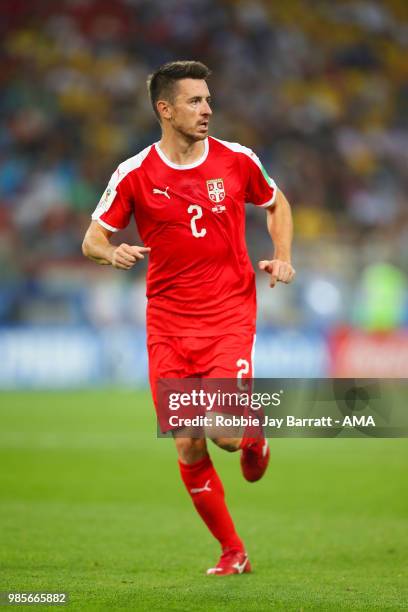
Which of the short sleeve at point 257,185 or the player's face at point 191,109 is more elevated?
the player's face at point 191,109

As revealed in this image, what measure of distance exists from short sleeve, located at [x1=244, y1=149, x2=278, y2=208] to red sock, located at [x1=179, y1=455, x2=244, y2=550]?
55.7 inches

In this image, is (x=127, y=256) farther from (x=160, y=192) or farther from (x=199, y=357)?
(x=199, y=357)

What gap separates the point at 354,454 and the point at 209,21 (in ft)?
49.0

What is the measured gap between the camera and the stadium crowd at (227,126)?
1814cm

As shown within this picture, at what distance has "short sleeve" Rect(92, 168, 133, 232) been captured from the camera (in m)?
5.43

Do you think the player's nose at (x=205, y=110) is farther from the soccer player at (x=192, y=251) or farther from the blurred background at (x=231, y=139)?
the blurred background at (x=231, y=139)

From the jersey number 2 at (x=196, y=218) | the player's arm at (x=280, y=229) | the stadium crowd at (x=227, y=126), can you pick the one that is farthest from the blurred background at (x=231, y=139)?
the jersey number 2 at (x=196, y=218)

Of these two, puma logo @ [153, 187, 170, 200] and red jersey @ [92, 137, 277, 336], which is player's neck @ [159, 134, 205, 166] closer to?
red jersey @ [92, 137, 277, 336]

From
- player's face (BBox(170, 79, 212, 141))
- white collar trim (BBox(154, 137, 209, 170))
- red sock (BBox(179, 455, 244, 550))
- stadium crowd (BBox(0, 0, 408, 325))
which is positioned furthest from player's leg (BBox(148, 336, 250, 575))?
stadium crowd (BBox(0, 0, 408, 325))

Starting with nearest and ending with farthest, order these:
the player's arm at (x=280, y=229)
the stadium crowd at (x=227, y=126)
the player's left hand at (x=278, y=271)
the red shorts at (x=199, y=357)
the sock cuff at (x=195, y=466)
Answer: the player's left hand at (x=278, y=271)
the red shorts at (x=199, y=357)
the sock cuff at (x=195, y=466)
the player's arm at (x=280, y=229)
the stadium crowd at (x=227, y=126)

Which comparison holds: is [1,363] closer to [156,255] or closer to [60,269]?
[60,269]

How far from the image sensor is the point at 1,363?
57.5ft

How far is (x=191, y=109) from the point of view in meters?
5.36

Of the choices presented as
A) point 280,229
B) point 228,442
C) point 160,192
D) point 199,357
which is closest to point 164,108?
point 160,192
